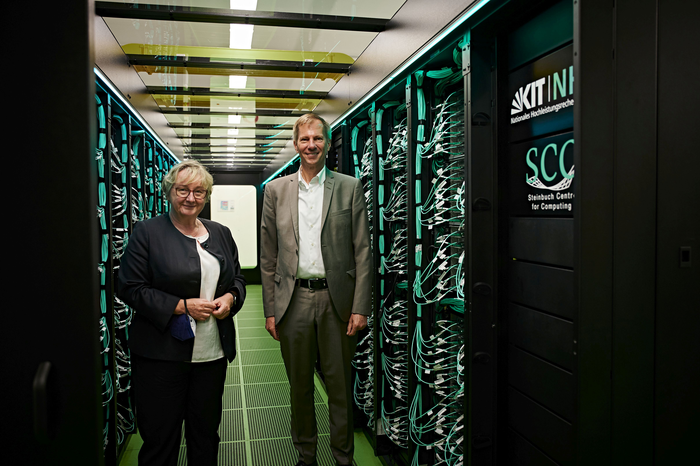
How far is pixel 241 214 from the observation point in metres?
12.5

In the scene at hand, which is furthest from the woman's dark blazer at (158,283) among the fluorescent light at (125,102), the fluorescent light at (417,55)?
the fluorescent light at (417,55)

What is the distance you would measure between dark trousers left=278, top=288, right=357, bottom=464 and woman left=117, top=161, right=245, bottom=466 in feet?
1.33

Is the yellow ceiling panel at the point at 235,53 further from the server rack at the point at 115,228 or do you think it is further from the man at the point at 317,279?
the man at the point at 317,279

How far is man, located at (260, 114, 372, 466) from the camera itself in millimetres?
2525

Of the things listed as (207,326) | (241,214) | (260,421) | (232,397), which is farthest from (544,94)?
(241,214)

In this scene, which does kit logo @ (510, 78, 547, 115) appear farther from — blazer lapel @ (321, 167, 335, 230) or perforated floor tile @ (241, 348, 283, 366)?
perforated floor tile @ (241, 348, 283, 366)

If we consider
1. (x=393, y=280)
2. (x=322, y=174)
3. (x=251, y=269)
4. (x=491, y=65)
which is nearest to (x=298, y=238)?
(x=322, y=174)
